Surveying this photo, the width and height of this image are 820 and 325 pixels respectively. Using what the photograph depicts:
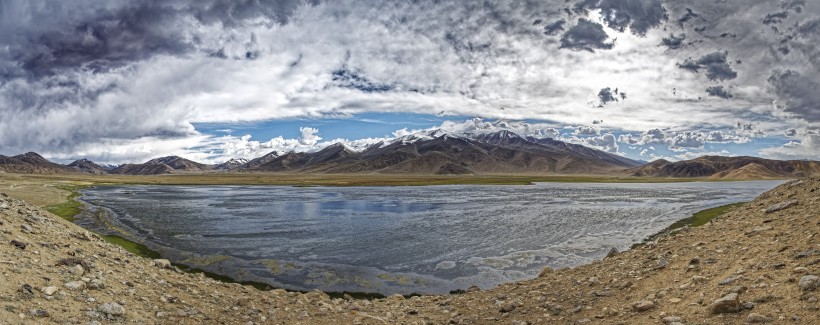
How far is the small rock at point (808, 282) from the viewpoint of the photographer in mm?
9320

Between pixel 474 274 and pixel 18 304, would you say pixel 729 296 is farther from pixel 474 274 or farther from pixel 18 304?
pixel 474 274

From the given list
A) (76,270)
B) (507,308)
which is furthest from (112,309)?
(507,308)

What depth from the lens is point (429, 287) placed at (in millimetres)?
25578

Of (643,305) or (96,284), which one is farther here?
(96,284)

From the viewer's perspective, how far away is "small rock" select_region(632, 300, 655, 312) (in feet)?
38.6

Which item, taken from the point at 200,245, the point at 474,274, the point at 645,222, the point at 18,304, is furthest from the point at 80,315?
the point at 645,222

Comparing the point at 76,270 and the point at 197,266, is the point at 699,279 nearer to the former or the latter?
the point at 76,270

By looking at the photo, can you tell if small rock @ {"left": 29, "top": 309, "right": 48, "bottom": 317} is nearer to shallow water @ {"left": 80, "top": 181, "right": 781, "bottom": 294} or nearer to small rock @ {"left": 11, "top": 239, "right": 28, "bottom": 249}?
small rock @ {"left": 11, "top": 239, "right": 28, "bottom": 249}

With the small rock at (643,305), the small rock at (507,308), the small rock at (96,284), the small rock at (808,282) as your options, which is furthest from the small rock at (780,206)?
the small rock at (96,284)

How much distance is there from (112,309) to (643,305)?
44.6ft

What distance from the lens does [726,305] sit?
32.4ft

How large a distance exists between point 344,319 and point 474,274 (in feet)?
48.1

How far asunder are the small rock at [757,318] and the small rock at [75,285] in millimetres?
15665

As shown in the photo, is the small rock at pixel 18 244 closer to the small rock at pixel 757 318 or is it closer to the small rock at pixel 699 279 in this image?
the small rock at pixel 757 318
